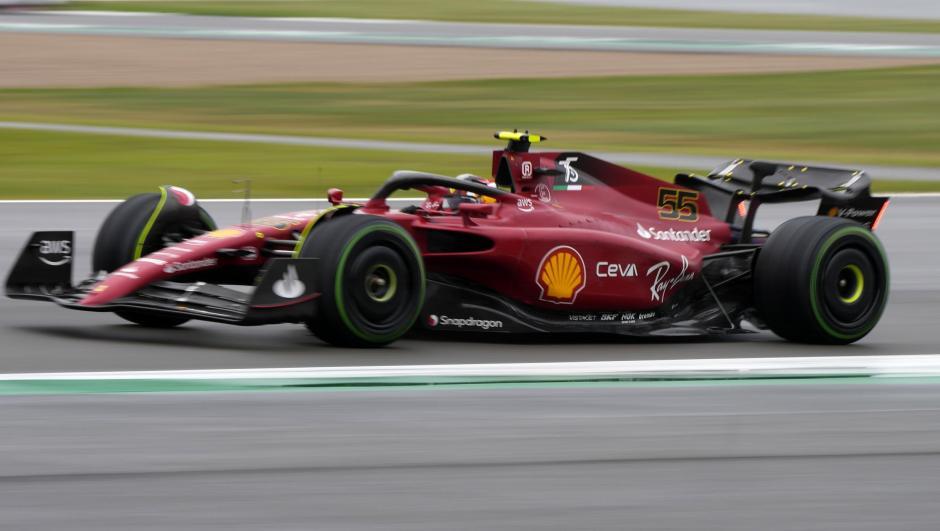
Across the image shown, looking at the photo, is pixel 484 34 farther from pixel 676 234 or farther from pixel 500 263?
pixel 500 263

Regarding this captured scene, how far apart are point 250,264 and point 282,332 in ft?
1.61

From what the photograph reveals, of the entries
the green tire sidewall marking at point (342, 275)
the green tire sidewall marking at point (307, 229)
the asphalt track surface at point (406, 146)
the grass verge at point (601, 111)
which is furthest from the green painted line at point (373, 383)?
the grass verge at point (601, 111)

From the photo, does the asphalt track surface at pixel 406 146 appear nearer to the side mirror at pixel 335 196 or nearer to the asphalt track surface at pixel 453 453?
the side mirror at pixel 335 196

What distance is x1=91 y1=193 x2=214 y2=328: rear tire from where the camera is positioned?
8.09 m

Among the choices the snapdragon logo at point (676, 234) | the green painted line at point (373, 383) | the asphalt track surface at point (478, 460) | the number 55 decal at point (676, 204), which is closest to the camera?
the asphalt track surface at point (478, 460)

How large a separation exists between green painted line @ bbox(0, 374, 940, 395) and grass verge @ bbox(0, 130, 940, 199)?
355 inches

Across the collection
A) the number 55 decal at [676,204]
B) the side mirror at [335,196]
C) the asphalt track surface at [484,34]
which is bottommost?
the side mirror at [335,196]

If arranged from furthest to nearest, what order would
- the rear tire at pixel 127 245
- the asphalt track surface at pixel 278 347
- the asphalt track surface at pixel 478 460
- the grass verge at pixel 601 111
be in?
1. the grass verge at pixel 601 111
2. the rear tire at pixel 127 245
3. the asphalt track surface at pixel 278 347
4. the asphalt track surface at pixel 478 460

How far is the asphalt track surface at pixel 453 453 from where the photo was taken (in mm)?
4715

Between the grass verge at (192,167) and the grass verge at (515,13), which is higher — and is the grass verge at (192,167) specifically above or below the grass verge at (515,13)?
A: below

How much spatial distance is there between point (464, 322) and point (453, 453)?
2452 mm

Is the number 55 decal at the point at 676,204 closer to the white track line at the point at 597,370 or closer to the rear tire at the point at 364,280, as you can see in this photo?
the white track line at the point at 597,370

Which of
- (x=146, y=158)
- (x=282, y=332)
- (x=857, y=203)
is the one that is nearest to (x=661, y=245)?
(x=857, y=203)

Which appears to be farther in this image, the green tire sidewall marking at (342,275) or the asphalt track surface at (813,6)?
the asphalt track surface at (813,6)
